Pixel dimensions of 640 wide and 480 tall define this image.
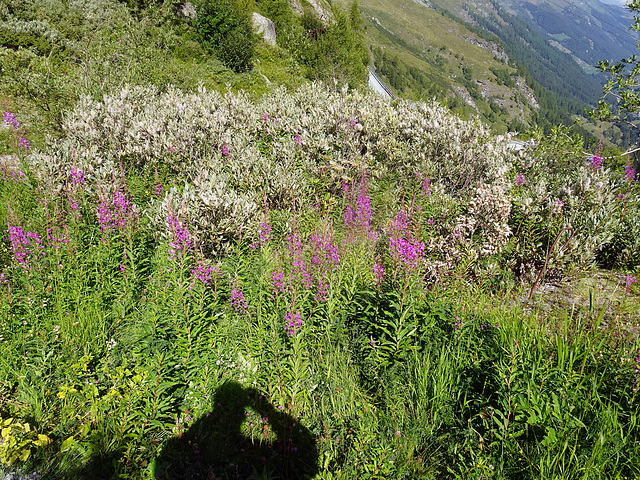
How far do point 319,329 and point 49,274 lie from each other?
3294 mm

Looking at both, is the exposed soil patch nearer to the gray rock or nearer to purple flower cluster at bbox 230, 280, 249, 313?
purple flower cluster at bbox 230, 280, 249, 313

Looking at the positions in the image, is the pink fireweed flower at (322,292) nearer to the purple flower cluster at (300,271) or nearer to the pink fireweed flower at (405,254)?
the purple flower cluster at (300,271)

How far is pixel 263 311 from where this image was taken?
3.80 metres

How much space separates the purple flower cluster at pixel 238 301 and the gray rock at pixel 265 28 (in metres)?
32.4

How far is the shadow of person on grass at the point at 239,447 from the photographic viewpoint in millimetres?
2611

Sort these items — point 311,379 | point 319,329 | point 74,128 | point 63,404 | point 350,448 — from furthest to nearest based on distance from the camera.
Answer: point 74,128 → point 319,329 → point 311,379 → point 63,404 → point 350,448

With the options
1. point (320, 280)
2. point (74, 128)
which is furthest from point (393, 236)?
point (74, 128)

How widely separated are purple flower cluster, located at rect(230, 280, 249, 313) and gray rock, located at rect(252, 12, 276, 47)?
106 feet

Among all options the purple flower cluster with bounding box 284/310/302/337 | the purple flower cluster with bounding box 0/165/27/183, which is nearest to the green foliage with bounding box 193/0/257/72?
the purple flower cluster with bounding box 0/165/27/183

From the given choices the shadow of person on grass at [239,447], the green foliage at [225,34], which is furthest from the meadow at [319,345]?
the green foliage at [225,34]

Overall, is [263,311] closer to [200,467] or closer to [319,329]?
[319,329]

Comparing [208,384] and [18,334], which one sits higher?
[208,384]

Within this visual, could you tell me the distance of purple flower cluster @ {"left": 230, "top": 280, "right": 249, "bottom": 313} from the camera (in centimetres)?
369

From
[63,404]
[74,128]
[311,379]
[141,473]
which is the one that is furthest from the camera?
[74,128]
